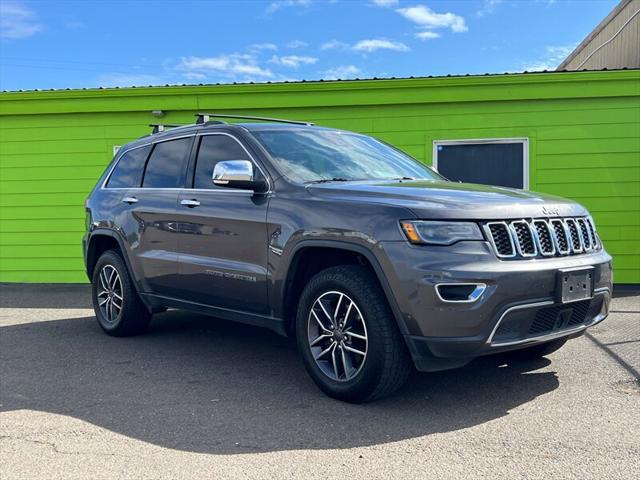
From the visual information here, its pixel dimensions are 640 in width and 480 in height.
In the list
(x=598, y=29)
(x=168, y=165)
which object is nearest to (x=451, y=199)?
(x=168, y=165)

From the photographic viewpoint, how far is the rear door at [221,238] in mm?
4441

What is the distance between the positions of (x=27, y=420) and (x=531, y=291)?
3153 mm

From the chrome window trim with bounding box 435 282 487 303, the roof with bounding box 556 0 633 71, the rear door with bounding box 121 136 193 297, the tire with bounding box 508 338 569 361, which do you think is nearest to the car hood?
the chrome window trim with bounding box 435 282 487 303

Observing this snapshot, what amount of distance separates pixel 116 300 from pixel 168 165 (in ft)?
4.96

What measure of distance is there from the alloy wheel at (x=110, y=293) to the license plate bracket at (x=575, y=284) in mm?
4058

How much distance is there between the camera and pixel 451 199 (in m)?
3.67

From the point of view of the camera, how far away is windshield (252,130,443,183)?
4535 mm

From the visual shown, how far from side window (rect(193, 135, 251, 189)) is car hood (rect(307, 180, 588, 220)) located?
3.13 feet

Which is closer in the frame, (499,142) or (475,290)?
(475,290)

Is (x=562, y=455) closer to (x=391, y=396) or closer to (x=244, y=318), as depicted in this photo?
(x=391, y=396)

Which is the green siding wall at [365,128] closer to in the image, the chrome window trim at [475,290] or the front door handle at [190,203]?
the front door handle at [190,203]

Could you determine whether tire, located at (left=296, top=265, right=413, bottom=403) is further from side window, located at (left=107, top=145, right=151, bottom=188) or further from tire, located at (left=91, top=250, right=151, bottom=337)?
side window, located at (left=107, top=145, right=151, bottom=188)

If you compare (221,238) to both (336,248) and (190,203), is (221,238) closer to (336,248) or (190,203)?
(190,203)

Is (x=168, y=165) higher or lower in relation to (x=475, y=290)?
higher
